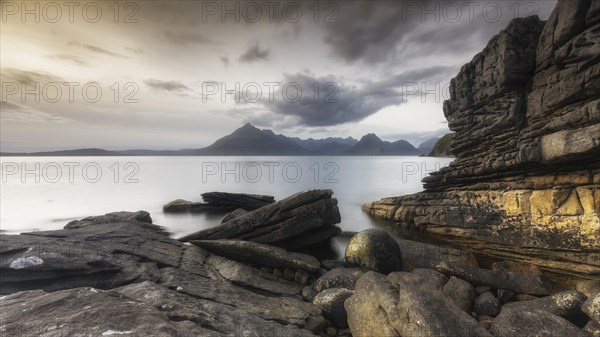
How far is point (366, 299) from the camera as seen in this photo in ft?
27.7

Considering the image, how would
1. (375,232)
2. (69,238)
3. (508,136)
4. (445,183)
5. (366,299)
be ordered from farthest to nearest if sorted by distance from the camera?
(445,183) < (508,136) < (375,232) < (69,238) < (366,299)

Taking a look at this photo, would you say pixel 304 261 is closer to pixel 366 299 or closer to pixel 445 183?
pixel 366 299

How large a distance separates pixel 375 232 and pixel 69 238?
15850 millimetres

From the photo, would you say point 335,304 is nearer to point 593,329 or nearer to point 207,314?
point 207,314

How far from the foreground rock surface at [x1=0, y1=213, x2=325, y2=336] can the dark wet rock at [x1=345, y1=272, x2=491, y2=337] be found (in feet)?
5.54

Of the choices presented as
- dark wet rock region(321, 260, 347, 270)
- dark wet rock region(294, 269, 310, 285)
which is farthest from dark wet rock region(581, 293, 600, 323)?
dark wet rock region(294, 269, 310, 285)

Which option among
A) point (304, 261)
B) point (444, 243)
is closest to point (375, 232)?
point (304, 261)

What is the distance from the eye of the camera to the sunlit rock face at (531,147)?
39.2 ft

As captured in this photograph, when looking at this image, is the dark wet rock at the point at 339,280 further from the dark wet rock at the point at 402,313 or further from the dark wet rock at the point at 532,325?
the dark wet rock at the point at 532,325

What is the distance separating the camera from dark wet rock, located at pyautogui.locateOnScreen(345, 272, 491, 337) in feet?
21.7

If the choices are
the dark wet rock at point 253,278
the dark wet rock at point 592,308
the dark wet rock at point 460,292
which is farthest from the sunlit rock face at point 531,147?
the dark wet rock at point 253,278

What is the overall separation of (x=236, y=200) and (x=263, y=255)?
21.1 m

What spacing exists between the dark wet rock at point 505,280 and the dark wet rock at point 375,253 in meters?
2.72

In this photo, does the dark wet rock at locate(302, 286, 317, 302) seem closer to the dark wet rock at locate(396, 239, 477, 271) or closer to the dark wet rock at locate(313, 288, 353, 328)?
the dark wet rock at locate(313, 288, 353, 328)
